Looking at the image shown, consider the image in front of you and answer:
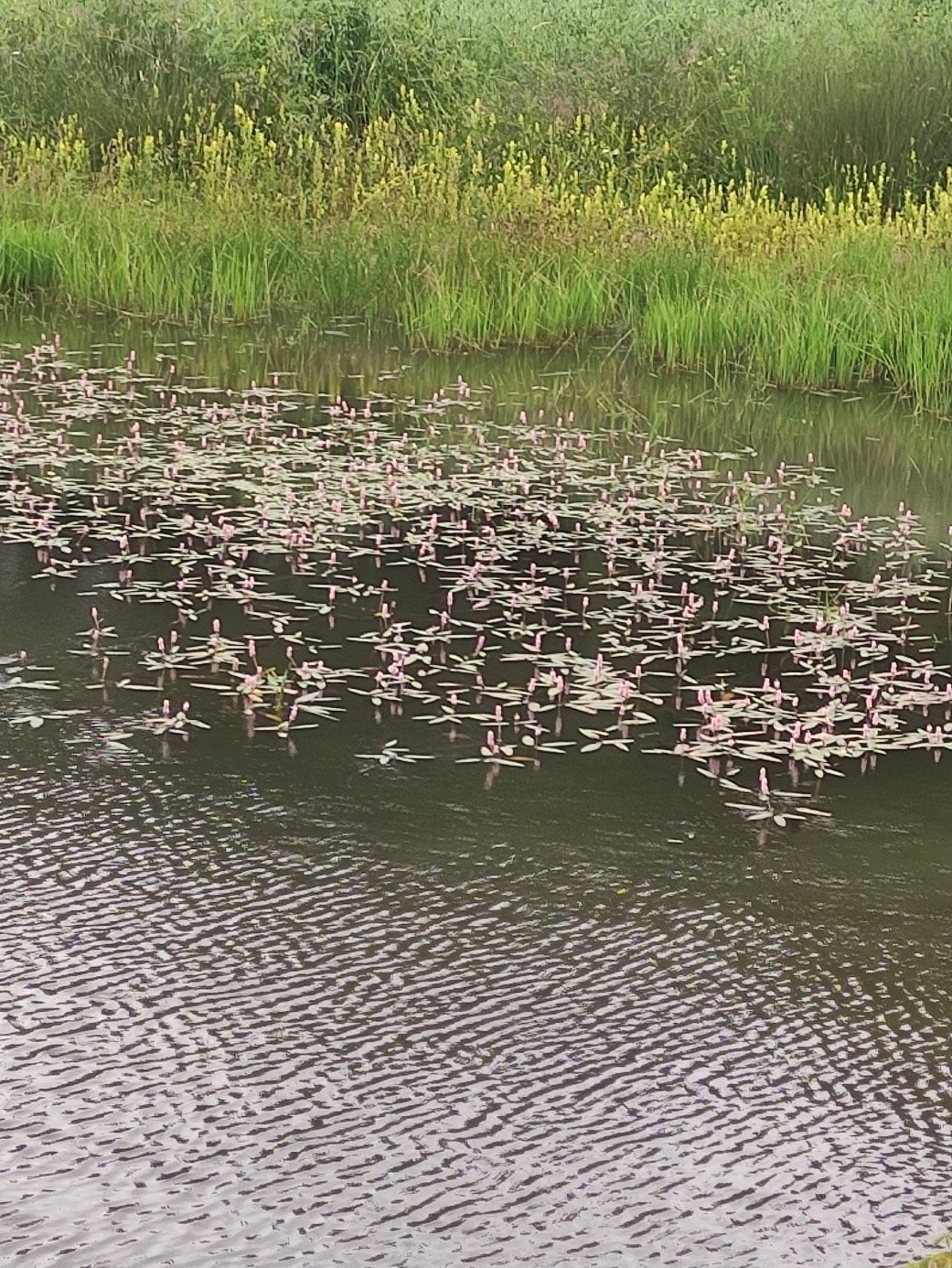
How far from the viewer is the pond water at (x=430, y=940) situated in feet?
9.25

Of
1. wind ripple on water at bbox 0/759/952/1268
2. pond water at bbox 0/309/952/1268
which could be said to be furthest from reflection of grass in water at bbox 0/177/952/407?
wind ripple on water at bbox 0/759/952/1268

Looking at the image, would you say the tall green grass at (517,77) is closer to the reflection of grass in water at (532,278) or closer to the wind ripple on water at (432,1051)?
the reflection of grass in water at (532,278)

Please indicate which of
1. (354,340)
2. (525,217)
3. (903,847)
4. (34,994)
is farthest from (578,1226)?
(525,217)

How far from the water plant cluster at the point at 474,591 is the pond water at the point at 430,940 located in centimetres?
2

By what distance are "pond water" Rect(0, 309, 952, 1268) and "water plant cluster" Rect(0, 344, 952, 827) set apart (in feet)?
0.08

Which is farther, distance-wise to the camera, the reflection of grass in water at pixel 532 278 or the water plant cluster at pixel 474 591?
the reflection of grass in water at pixel 532 278

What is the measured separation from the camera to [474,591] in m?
6.03

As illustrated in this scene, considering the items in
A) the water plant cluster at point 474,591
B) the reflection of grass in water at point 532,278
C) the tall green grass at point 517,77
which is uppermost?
the tall green grass at point 517,77

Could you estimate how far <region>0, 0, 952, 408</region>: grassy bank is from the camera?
11.0m

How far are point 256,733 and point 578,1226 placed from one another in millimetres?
2180

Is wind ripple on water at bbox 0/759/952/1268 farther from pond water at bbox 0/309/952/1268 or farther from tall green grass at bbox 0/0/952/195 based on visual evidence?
tall green grass at bbox 0/0/952/195

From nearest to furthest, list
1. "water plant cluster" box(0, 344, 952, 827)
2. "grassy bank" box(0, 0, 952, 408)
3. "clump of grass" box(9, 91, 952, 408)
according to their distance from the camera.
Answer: "water plant cluster" box(0, 344, 952, 827) < "clump of grass" box(9, 91, 952, 408) < "grassy bank" box(0, 0, 952, 408)

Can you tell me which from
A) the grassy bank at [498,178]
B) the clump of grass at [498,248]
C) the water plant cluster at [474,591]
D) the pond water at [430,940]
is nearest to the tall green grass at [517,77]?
the grassy bank at [498,178]

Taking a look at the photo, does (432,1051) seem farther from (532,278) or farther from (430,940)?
(532,278)
